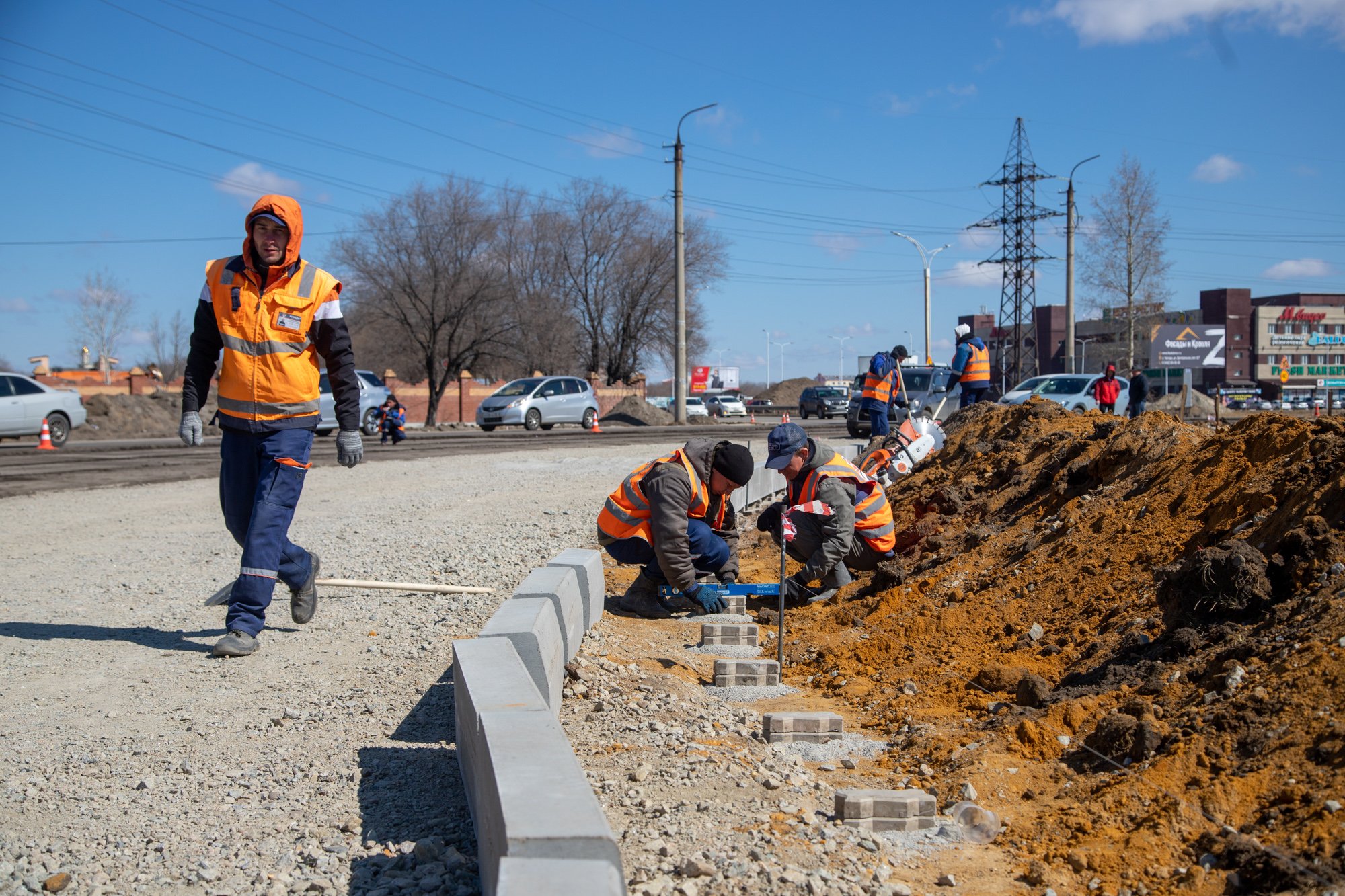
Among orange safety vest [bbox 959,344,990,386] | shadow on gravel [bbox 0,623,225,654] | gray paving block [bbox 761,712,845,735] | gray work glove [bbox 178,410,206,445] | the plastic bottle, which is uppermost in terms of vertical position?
orange safety vest [bbox 959,344,990,386]

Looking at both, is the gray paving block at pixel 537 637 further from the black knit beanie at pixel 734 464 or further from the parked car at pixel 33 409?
the parked car at pixel 33 409

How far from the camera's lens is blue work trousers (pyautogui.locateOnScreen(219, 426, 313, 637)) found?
5.08 m

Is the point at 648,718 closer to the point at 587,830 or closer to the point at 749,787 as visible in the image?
the point at 749,787

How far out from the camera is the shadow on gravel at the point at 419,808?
2.95 metres

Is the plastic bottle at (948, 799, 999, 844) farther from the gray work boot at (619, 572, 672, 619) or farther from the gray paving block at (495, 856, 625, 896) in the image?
the gray work boot at (619, 572, 672, 619)

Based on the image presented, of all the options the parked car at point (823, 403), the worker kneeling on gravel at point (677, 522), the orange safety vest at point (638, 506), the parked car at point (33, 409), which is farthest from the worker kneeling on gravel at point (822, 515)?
the parked car at point (823, 403)

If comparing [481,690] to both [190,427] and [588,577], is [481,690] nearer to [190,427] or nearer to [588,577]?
[588,577]

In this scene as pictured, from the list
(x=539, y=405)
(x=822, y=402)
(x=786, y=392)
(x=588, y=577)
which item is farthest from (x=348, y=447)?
(x=786, y=392)

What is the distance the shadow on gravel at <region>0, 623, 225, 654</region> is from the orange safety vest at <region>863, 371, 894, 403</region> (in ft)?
33.9

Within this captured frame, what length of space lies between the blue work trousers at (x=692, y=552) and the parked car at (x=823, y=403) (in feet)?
113

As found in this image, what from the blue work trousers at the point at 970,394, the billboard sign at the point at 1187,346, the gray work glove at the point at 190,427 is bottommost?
the gray work glove at the point at 190,427

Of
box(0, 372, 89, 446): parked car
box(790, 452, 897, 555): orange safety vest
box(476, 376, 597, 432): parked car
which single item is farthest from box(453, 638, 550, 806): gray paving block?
box(476, 376, 597, 432): parked car

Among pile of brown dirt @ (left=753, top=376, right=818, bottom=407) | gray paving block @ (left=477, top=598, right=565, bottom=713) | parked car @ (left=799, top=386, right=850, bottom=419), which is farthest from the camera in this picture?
pile of brown dirt @ (left=753, top=376, right=818, bottom=407)

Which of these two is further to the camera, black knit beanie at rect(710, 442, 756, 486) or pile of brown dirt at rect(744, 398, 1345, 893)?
black knit beanie at rect(710, 442, 756, 486)
